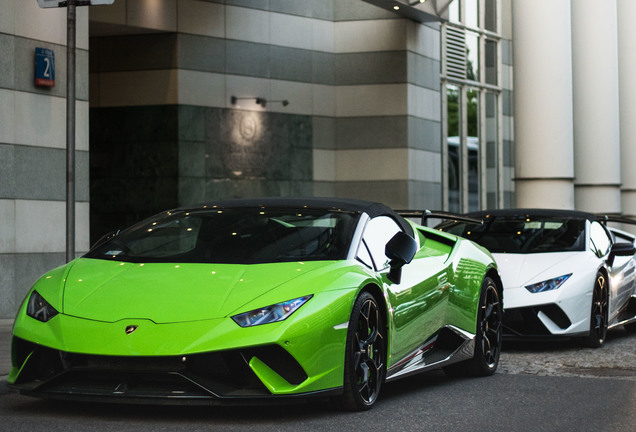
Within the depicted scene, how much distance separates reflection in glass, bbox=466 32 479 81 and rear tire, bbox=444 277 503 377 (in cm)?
2138

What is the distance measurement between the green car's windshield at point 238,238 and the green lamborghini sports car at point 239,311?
0.04 ft

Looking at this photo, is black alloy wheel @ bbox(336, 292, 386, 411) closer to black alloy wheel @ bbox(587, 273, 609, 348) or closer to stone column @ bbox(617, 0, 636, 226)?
black alloy wheel @ bbox(587, 273, 609, 348)

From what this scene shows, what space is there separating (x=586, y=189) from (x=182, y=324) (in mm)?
22803

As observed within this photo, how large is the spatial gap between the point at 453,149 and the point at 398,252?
70.4ft

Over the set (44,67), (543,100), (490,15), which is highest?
(490,15)

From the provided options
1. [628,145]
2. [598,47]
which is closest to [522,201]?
[598,47]

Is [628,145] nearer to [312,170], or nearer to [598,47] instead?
[598,47]

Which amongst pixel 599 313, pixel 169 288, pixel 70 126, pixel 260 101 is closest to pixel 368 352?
pixel 169 288

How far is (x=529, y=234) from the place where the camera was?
38.1 feet

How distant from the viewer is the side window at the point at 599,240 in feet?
38.1

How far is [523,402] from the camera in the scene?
289 inches

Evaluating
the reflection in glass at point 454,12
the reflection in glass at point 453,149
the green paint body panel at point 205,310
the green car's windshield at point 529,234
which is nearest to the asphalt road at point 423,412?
the green paint body panel at point 205,310

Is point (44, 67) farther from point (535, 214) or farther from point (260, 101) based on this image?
point (260, 101)

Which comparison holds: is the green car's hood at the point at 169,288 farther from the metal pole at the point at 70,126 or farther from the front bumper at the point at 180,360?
the metal pole at the point at 70,126
